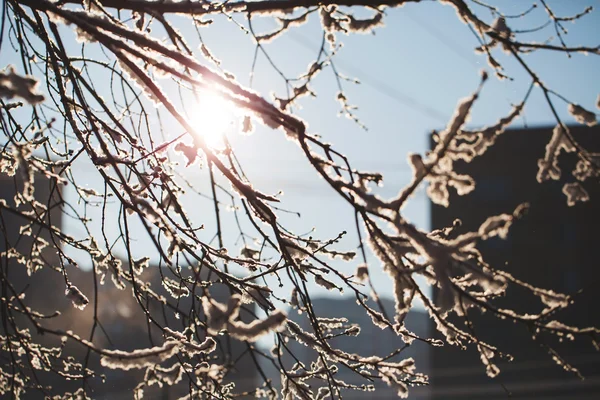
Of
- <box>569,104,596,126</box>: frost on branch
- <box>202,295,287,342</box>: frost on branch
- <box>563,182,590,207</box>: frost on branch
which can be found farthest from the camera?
<box>563,182,590,207</box>: frost on branch

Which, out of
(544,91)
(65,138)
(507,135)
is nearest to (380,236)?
(544,91)

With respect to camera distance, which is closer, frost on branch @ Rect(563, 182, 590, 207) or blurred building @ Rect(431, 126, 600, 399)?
frost on branch @ Rect(563, 182, 590, 207)

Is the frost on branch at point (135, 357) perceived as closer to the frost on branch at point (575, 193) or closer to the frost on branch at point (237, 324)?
the frost on branch at point (237, 324)

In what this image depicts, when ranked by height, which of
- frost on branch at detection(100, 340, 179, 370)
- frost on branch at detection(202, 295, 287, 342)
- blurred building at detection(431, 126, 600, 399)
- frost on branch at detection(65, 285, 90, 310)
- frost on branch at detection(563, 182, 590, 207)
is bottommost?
frost on branch at detection(202, 295, 287, 342)

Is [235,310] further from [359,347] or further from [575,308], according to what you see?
[359,347]

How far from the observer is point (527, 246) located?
24.0 meters

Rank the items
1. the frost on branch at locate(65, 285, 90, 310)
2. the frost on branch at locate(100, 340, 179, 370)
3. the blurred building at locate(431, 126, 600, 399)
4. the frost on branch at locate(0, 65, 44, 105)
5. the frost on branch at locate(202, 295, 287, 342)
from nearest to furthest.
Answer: the frost on branch at locate(202, 295, 287, 342) < the frost on branch at locate(0, 65, 44, 105) < the frost on branch at locate(100, 340, 179, 370) < the frost on branch at locate(65, 285, 90, 310) < the blurred building at locate(431, 126, 600, 399)

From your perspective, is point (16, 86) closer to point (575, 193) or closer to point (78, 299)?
point (78, 299)

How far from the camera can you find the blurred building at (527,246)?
76.5 feet

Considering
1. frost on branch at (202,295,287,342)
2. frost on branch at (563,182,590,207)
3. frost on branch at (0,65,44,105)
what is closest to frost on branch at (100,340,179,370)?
frost on branch at (202,295,287,342)

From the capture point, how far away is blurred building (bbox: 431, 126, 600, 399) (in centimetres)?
2333

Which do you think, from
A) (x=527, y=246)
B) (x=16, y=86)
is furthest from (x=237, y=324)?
(x=527, y=246)

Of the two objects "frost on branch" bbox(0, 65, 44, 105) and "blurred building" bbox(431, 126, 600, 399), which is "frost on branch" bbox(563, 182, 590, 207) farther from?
"blurred building" bbox(431, 126, 600, 399)

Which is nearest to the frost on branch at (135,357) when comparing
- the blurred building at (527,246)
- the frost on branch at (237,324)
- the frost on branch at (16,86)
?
the frost on branch at (237,324)
